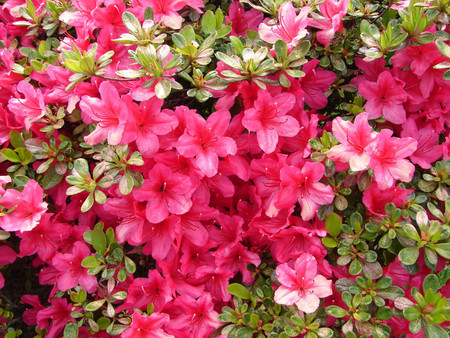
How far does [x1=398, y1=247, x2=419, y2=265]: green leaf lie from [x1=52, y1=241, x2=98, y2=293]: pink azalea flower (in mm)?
1055

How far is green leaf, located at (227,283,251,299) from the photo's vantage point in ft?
4.99

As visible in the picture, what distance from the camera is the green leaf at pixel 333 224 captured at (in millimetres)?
1450

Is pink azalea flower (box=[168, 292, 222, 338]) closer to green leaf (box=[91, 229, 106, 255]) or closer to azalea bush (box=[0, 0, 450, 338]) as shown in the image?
azalea bush (box=[0, 0, 450, 338])

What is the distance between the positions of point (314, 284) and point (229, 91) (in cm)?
74

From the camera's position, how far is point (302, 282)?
1.41 metres

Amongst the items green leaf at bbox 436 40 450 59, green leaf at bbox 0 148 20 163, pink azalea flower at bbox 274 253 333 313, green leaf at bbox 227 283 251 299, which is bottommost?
green leaf at bbox 227 283 251 299

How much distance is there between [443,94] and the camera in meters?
1.67

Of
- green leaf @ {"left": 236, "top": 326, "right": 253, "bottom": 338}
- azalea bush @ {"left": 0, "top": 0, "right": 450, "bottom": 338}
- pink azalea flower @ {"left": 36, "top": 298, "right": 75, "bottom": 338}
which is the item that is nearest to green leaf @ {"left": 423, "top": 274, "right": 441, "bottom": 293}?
azalea bush @ {"left": 0, "top": 0, "right": 450, "bottom": 338}

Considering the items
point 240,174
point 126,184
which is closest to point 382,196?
point 240,174

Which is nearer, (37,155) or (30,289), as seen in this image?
(37,155)

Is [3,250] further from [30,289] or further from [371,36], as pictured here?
[371,36]

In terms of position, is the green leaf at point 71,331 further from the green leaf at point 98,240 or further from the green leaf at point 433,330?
the green leaf at point 433,330

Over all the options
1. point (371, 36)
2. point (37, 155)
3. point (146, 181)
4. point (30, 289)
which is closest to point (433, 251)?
point (371, 36)

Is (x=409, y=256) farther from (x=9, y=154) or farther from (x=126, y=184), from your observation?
(x=9, y=154)
